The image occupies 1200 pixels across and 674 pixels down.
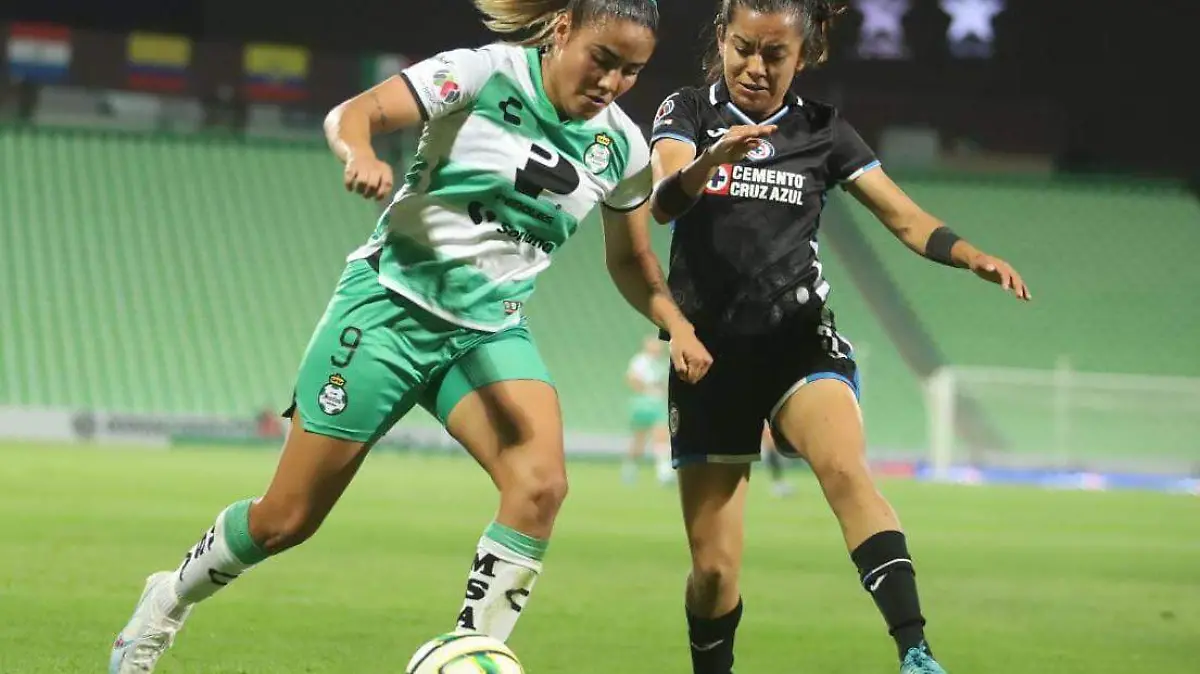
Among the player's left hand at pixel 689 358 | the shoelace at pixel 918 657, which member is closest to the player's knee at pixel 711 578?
the player's left hand at pixel 689 358

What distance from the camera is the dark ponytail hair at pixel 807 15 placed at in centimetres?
589

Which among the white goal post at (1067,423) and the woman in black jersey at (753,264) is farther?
the white goal post at (1067,423)

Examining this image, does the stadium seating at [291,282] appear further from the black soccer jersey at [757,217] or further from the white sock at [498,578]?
the white sock at [498,578]

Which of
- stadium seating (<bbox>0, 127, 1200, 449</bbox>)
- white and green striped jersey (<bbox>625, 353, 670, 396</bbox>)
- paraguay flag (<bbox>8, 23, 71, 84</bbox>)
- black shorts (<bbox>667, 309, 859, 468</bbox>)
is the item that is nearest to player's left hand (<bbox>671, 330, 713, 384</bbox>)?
black shorts (<bbox>667, 309, 859, 468</bbox>)

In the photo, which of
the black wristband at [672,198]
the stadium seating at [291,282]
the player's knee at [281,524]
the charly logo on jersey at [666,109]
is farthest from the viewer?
the stadium seating at [291,282]

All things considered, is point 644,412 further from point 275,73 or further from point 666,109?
point 666,109

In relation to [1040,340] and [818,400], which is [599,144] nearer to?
[818,400]

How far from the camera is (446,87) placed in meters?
5.23

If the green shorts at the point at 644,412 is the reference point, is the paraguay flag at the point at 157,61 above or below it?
above

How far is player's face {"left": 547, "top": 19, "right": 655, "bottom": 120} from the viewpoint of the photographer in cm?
526

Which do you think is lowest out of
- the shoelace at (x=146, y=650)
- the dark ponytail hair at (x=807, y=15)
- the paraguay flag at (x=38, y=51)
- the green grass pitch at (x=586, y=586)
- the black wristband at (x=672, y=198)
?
the green grass pitch at (x=586, y=586)

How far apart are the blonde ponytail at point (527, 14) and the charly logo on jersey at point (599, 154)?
372 mm

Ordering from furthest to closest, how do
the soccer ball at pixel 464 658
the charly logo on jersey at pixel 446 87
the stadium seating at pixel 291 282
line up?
1. the stadium seating at pixel 291 282
2. the charly logo on jersey at pixel 446 87
3. the soccer ball at pixel 464 658

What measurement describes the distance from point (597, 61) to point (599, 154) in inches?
15.3
